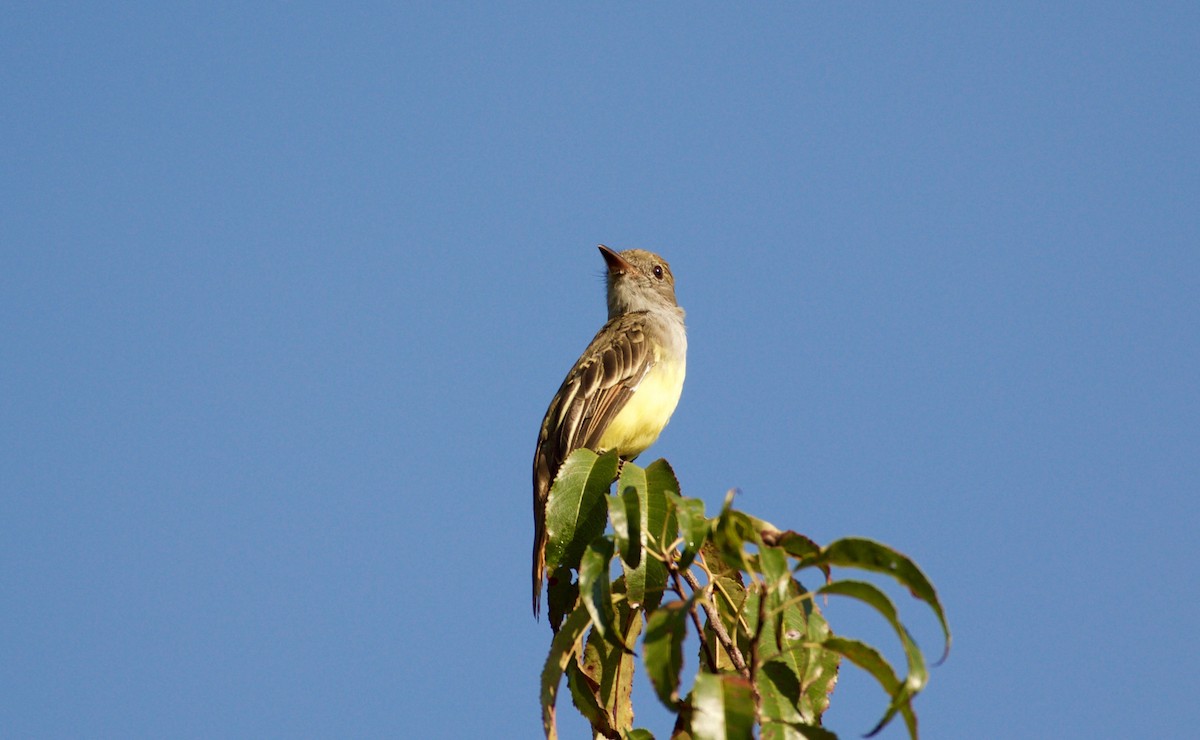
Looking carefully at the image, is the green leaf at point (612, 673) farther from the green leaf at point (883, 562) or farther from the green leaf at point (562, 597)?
the green leaf at point (883, 562)

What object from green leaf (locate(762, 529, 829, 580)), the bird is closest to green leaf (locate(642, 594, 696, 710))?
green leaf (locate(762, 529, 829, 580))

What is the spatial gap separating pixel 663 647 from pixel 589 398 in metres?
4.95

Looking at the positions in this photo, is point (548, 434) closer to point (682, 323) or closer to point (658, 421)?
point (658, 421)

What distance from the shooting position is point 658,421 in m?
8.03

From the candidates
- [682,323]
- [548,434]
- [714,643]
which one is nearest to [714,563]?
[714,643]

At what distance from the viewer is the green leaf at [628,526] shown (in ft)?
10.8

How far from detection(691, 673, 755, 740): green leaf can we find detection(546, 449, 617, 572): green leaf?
1552 mm

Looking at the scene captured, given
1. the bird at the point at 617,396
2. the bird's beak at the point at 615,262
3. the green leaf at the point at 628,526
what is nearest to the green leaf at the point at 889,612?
the green leaf at the point at 628,526

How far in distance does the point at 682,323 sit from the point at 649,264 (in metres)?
0.73

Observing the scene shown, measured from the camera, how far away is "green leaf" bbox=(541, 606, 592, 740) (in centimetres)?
381

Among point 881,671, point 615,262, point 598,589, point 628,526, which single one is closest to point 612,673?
point 598,589

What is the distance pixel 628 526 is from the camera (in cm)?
337

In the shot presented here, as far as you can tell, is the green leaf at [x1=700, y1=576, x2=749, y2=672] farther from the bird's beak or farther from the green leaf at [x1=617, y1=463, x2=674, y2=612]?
the bird's beak

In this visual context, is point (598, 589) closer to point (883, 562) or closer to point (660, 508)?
point (660, 508)
